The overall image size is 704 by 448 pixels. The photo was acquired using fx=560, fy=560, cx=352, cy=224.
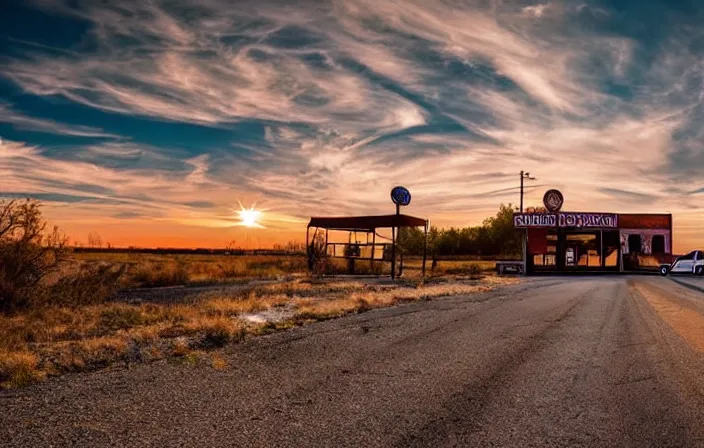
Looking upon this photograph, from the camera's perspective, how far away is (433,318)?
1378 cm

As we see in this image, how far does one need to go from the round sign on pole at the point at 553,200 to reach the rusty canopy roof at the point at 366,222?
24010mm

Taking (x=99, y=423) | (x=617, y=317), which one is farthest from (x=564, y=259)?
(x=99, y=423)

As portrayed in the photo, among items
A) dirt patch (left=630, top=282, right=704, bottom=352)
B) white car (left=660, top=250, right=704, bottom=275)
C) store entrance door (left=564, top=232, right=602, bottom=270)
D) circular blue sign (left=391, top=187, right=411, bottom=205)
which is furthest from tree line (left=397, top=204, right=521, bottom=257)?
dirt patch (left=630, top=282, right=704, bottom=352)

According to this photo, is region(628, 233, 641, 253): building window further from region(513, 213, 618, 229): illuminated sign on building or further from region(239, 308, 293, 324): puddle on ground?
region(239, 308, 293, 324): puddle on ground

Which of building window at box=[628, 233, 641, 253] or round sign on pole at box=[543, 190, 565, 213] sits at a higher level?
round sign on pole at box=[543, 190, 565, 213]

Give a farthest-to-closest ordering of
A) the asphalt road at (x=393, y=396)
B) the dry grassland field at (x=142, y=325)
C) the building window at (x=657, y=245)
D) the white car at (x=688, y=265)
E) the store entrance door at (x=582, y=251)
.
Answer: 1. the store entrance door at (x=582, y=251)
2. the building window at (x=657, y=245)
3. the white car at (x=688, y=265)
4. the dry grassland field at (x=142, y=325)
5. the asphalt road at (x=393, y=396)

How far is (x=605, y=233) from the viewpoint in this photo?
177 ft

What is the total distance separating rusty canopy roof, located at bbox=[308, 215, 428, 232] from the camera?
31867 millimetres

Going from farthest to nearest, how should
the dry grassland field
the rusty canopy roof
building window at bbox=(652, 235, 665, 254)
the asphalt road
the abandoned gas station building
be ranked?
building window at bbox=(652, 235, 665, 254), the abandoned gas station building, the rusty canopy roof, the dry grassland field, the asphalt road

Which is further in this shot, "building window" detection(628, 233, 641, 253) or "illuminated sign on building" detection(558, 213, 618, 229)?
"building window" detection(628, 233, 641, 253)

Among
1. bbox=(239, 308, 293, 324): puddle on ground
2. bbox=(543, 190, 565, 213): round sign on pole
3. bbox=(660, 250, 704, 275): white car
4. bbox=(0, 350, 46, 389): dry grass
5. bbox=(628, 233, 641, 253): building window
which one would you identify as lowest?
bbox=(0, 350, 46, 389): dry grass

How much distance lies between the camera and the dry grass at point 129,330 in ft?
26.7

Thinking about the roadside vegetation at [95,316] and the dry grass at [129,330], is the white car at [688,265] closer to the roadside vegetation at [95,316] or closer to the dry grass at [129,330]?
the roadside vegetation at [95,316]

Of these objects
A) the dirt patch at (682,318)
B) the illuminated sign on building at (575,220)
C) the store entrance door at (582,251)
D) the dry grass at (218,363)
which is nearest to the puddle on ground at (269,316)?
the dry grass at (218,363)
